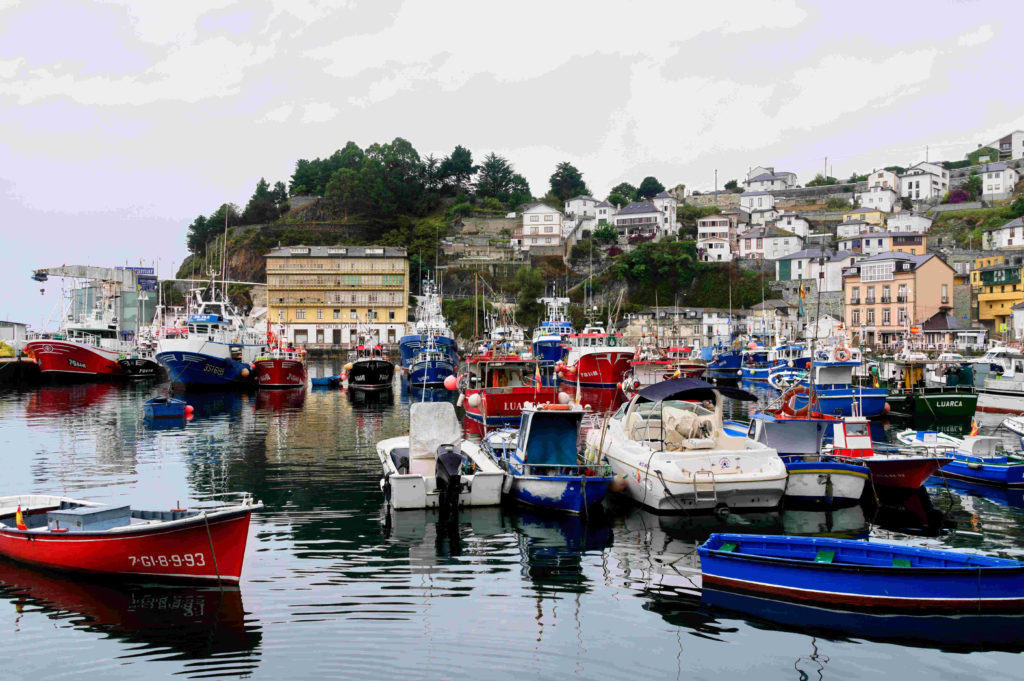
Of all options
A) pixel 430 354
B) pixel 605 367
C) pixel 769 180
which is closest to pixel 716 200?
pixel 769 180

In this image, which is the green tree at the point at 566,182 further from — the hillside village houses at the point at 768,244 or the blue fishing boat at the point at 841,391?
the blue fishing boat at the point at 841,391

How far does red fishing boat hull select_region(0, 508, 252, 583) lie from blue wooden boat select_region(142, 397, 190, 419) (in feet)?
81.4

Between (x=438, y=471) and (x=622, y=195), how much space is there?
121728 millimetres

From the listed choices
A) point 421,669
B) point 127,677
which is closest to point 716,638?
point 421,669

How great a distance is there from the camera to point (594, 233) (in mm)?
113312

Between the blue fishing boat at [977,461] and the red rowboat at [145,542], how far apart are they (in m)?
17.2

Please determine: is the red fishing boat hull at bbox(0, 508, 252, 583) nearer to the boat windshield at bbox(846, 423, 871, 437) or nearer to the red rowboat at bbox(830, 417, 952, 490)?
the red rowboat at bbox(830, 417, 952, 490)

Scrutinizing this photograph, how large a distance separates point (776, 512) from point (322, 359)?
81.7 meters

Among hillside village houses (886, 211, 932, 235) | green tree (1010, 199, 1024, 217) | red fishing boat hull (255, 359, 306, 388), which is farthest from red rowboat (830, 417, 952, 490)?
green tree (1010, 199, 1024, 217)

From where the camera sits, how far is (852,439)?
2041 cm

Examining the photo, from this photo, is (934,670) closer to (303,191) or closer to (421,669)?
(421,669)

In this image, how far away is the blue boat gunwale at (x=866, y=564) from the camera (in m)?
11.2

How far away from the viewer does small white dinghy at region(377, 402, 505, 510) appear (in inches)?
687

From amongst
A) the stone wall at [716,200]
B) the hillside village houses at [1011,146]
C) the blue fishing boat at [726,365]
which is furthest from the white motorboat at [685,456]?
the hillside village houses at [1011,146]
